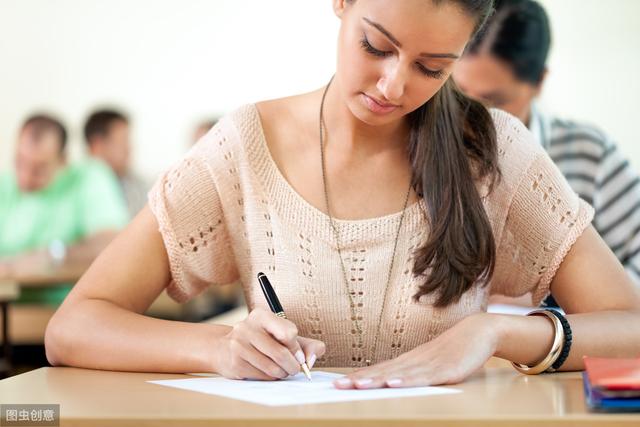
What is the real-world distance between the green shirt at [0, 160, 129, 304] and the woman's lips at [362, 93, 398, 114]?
13.8 ft

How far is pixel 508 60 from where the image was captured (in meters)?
2.74

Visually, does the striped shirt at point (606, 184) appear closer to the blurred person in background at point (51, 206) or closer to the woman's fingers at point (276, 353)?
the woman's fingers at point (276, 353)

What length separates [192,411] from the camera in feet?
3.60

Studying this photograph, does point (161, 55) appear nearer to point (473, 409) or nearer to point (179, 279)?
point (179, 279)

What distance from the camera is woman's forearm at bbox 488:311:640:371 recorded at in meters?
1.39

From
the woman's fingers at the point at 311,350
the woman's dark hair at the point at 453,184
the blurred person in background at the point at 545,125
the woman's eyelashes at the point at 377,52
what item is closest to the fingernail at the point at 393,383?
the woman's fingers at the point at 311,350

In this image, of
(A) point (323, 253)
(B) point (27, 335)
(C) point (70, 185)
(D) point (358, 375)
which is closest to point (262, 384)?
(D) point (358, 375)

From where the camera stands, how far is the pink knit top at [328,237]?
166 centimetres

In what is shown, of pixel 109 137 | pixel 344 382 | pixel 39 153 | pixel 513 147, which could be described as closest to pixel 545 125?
pixel 513 147

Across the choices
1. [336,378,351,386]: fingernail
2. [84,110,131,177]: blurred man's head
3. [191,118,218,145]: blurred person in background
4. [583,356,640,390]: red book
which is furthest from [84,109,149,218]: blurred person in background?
[583,356,640,390]: red book

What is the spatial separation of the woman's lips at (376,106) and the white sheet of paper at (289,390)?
1.46 feet

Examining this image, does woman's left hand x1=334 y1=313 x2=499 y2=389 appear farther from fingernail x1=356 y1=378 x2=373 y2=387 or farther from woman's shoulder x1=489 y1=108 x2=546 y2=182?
woman's shoulder x1=489 y1=108 x2=546 y2=182

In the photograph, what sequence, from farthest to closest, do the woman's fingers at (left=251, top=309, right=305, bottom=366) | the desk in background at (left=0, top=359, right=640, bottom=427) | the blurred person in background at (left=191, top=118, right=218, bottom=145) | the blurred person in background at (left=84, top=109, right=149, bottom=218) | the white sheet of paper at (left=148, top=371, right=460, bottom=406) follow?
the blurred person in background at (left=84, top=109, right=149, bottom=218) → the blurred person in background at (left=191, top=118, right=218, bottom=145) → the woman's fingers at (left=251, top=309, right=305, bottom=366) → the white sheet of paper at (left=148, top=371, right=460, bottom=406) → the desk in background at (left=0, top=359, right=640, bottom=427)

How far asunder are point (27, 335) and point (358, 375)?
3795 millimetres
